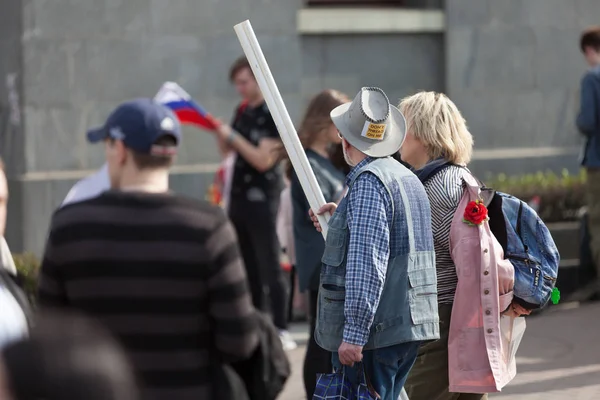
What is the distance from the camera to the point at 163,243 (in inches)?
144

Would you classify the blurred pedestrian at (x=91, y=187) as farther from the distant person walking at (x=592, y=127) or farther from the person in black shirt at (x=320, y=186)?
the distant person walking at (x=592, y=127)

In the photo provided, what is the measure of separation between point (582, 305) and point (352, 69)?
124 inches

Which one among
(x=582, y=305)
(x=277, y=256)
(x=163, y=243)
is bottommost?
(x=582, y=305)

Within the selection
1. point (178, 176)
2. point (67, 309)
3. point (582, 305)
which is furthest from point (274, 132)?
point (67, 309)

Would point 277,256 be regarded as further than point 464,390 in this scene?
Yes

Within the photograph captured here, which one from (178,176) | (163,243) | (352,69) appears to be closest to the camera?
(163,243)

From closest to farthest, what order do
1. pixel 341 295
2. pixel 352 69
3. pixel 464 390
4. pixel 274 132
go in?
pixel 341 295 → pixel 464 390 → pixel 274 132 → pixel 352 69

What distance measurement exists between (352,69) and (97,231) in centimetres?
833

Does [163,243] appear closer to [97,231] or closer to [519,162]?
[97,231]

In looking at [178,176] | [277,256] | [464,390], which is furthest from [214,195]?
[464,390]

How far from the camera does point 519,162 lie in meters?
12.4

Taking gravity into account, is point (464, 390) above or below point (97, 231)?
below

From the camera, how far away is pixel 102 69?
1086 centimetres

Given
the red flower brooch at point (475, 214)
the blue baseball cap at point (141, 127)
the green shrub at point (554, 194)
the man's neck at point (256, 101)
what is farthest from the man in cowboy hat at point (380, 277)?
the green shrub at point (554, 194)
